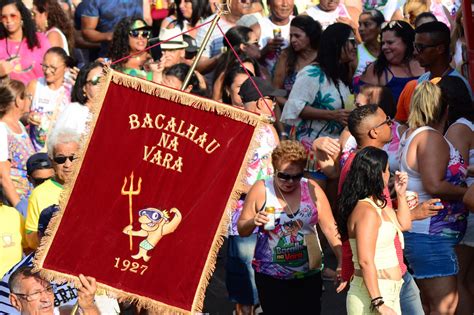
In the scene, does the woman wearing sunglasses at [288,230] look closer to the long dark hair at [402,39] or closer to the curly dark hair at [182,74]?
the long dark hair at [402,39]

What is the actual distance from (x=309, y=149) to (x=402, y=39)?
1.22m

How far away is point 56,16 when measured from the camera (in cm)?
1288

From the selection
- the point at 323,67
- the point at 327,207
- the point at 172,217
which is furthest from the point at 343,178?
the point at 323,67

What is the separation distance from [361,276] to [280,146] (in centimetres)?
115

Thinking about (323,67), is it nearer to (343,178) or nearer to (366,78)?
(366,78)

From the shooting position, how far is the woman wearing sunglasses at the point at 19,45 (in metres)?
12.1

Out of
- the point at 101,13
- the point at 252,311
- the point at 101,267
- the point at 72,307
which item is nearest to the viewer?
the point at 101,267

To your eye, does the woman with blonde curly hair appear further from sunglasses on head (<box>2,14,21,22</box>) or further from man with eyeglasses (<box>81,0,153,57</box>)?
man with eyeglasses (<box>81,0,153,57</box>)

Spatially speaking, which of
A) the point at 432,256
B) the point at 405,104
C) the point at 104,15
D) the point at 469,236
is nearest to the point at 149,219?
the point at 432,256

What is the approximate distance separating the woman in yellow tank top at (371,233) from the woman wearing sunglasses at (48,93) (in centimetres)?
452

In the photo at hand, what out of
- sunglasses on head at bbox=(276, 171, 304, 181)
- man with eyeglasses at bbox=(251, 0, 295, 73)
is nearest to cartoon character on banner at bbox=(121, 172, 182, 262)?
sunglasses on head at bbox=(276, 171, 304, 181)

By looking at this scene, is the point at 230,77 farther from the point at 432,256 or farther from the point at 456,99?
the point at 432,256

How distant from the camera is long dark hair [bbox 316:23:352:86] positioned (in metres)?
10.2

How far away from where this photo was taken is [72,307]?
7.58 meters
